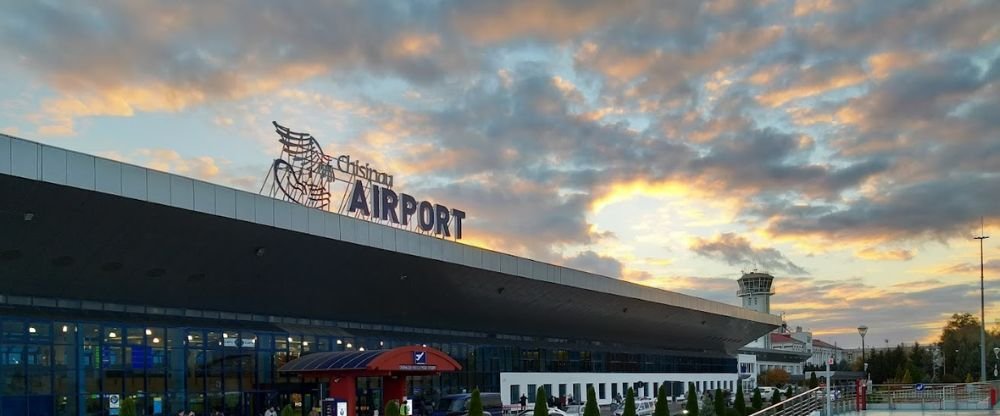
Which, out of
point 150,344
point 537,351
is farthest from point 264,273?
point 537,351

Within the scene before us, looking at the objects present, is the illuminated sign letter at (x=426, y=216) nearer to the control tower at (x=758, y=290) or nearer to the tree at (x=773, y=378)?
the tree at (x=773, y=378)

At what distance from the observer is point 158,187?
28859 millimetres

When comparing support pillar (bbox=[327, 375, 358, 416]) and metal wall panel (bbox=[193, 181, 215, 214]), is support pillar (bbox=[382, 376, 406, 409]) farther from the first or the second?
metal wall panel (bbox=[193, 181, 215, 214])

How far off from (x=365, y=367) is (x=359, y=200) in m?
7.23

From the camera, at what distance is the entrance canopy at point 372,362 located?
130 ft

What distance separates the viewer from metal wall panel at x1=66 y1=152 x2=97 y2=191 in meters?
26.3

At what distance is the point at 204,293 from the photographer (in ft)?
126

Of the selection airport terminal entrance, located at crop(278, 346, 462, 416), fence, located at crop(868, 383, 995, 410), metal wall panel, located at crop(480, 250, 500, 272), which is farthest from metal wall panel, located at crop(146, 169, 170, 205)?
fence, located at crop(868, 383, 995, 410)

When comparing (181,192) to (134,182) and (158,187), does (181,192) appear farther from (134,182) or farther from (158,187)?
(134,182)

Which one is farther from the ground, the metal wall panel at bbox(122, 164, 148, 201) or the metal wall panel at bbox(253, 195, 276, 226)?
the metal wall panel at bbox(122, 164, 148, 201)

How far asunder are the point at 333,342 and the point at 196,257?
1409cm

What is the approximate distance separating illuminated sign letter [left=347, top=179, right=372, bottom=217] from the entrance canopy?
621 centimetres

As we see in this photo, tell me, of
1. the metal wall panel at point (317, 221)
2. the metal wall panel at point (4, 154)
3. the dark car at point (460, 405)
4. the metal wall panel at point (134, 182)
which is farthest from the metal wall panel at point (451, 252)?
the metal wall panel at point (4, 154)

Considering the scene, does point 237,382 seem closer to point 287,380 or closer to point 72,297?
point 287,380
